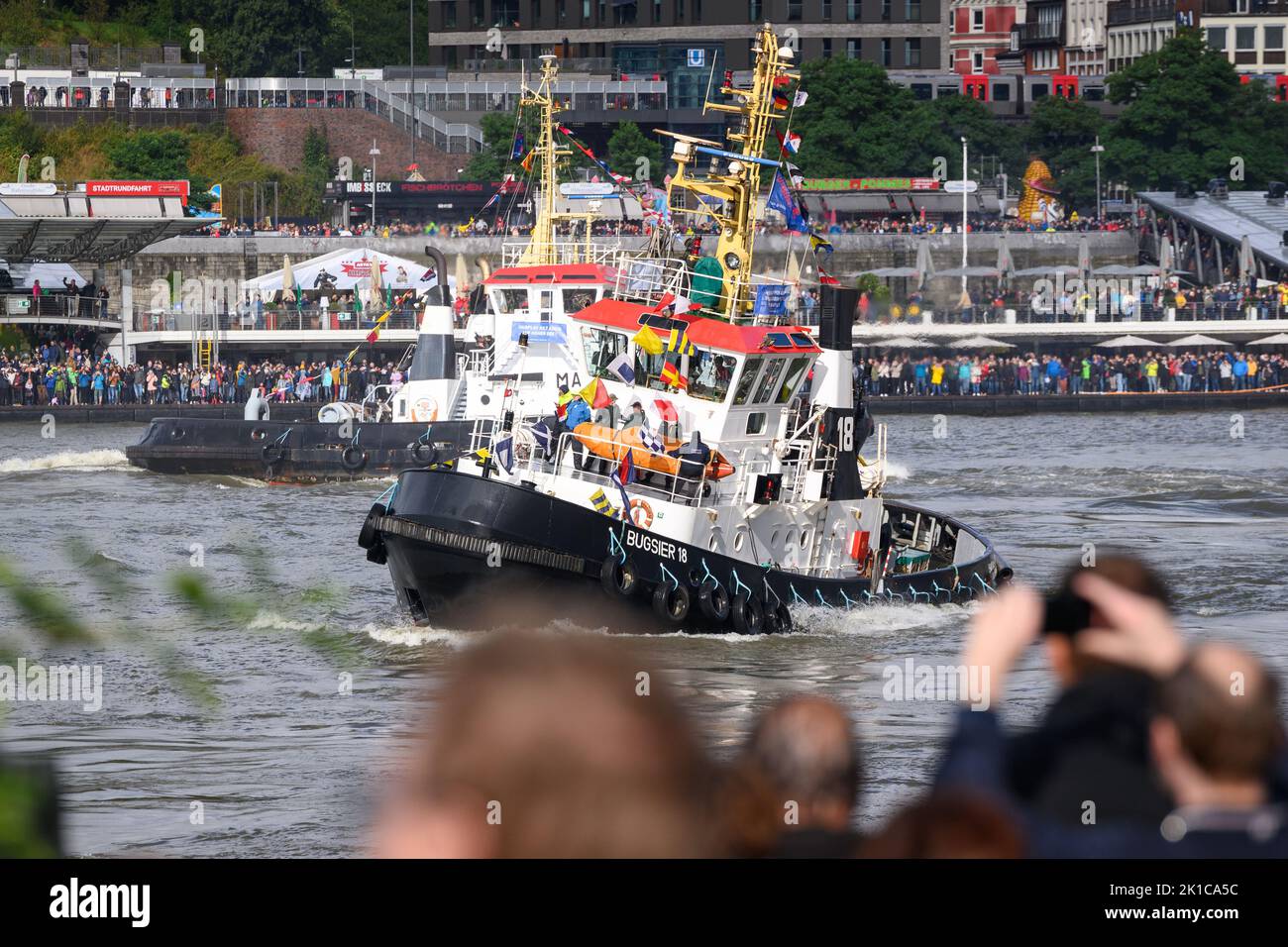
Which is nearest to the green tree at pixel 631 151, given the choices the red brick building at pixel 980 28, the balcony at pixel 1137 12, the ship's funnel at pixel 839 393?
the balcony at pixel 1137 12

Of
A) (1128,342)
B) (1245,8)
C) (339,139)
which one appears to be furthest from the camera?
(1245,8)

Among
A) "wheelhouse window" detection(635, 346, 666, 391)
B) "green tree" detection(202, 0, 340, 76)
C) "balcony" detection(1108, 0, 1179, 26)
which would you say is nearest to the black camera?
"wheelhouse window" detection(635, 346, 666, 391)

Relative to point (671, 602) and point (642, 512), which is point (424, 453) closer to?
point (642, 512)

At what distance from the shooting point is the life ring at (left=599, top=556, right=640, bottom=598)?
2477cm

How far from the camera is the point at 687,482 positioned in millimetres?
26000

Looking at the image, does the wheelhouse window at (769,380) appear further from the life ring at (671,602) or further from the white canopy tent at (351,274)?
the white canopy tent at (351,274)

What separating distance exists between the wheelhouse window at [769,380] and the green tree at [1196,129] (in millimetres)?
76914

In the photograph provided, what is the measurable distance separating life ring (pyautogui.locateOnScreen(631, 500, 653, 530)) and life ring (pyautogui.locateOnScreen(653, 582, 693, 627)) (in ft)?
3.02

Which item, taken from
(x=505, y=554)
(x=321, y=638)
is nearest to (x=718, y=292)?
(x=505, y=554)

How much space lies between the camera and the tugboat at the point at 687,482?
2486 cm

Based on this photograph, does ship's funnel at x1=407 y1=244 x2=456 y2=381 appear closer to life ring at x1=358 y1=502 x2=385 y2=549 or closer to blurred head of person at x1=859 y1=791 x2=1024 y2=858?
life ring at x1=358 y1=502 x2=385 y2=549

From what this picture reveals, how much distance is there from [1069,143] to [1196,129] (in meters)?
9.20

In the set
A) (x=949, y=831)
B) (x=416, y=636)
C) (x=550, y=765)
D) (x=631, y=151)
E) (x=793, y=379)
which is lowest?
(x=416, y=636)
